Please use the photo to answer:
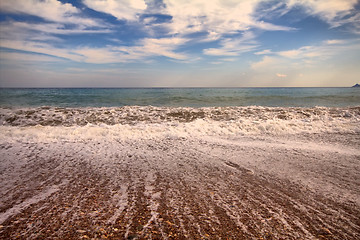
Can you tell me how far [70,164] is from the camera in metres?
3.05

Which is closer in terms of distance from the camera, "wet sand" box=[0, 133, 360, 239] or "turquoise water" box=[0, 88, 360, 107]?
"wet sand" box=[0, 133, 360, 239]

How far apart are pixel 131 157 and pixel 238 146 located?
2.24m

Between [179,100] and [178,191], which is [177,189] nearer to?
[178,191]

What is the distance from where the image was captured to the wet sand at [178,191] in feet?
5.46

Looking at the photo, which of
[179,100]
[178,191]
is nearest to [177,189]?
[178,191]

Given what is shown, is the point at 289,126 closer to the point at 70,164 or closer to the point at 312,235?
the point at 312,235

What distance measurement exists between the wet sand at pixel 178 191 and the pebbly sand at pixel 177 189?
0.01 meters

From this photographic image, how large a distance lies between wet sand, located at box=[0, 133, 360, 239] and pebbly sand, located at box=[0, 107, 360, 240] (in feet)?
0.04

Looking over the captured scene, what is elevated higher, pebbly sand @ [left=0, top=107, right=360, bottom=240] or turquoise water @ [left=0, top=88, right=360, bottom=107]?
turquoise water @ [left=0, top=88, right=360, bottom=107]

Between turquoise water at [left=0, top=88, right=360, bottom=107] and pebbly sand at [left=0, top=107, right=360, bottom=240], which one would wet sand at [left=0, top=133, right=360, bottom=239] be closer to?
pebbly sand at [left=0, top=107, right=360, bottom=240]

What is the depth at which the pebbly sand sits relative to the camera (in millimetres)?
1668

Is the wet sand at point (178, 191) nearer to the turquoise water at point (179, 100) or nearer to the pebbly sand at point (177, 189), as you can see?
the pebbly sand at point (177, 189)

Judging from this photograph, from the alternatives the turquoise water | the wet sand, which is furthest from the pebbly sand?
the turquoise water

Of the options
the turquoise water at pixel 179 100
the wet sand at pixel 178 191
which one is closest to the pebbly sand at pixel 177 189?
the wet sand at pixel 178 191
